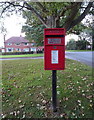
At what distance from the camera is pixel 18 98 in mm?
2818

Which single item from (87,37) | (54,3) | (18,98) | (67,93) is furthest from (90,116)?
(87,37)

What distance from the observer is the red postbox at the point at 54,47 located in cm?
194

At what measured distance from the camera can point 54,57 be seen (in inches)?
79.0

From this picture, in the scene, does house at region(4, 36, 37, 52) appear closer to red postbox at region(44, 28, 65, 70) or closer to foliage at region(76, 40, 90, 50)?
foliage at region(76, 40, 90, 50)

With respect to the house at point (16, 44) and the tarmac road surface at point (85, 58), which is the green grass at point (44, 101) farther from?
the house at point (16, 44)

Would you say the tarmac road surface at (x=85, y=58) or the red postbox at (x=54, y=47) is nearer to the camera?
the red postbox at (x=54, y=47)

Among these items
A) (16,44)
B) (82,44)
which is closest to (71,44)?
(82,44)

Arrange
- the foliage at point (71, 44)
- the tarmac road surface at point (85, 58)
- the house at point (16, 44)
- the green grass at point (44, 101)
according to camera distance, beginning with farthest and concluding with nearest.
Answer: the foliage at point (71, 44) → the house at point (16, 44) → the tarmac road surface at point (85, 58) → the green grass at point (44, 101)

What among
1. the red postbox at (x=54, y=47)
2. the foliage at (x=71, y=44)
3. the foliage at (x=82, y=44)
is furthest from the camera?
the foliage at (x=71, y=44)

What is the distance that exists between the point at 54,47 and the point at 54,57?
0.21 m

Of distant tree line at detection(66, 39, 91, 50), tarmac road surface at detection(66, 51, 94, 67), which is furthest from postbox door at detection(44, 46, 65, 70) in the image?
distant tree line at detection(66, 39, 91, 50)

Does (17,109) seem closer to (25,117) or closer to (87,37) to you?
(25,117)

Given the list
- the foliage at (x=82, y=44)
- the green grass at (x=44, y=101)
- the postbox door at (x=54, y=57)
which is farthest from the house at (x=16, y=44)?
the postbox door at (x=54, y=57)

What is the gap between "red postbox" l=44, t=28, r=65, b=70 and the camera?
194 centimetres
